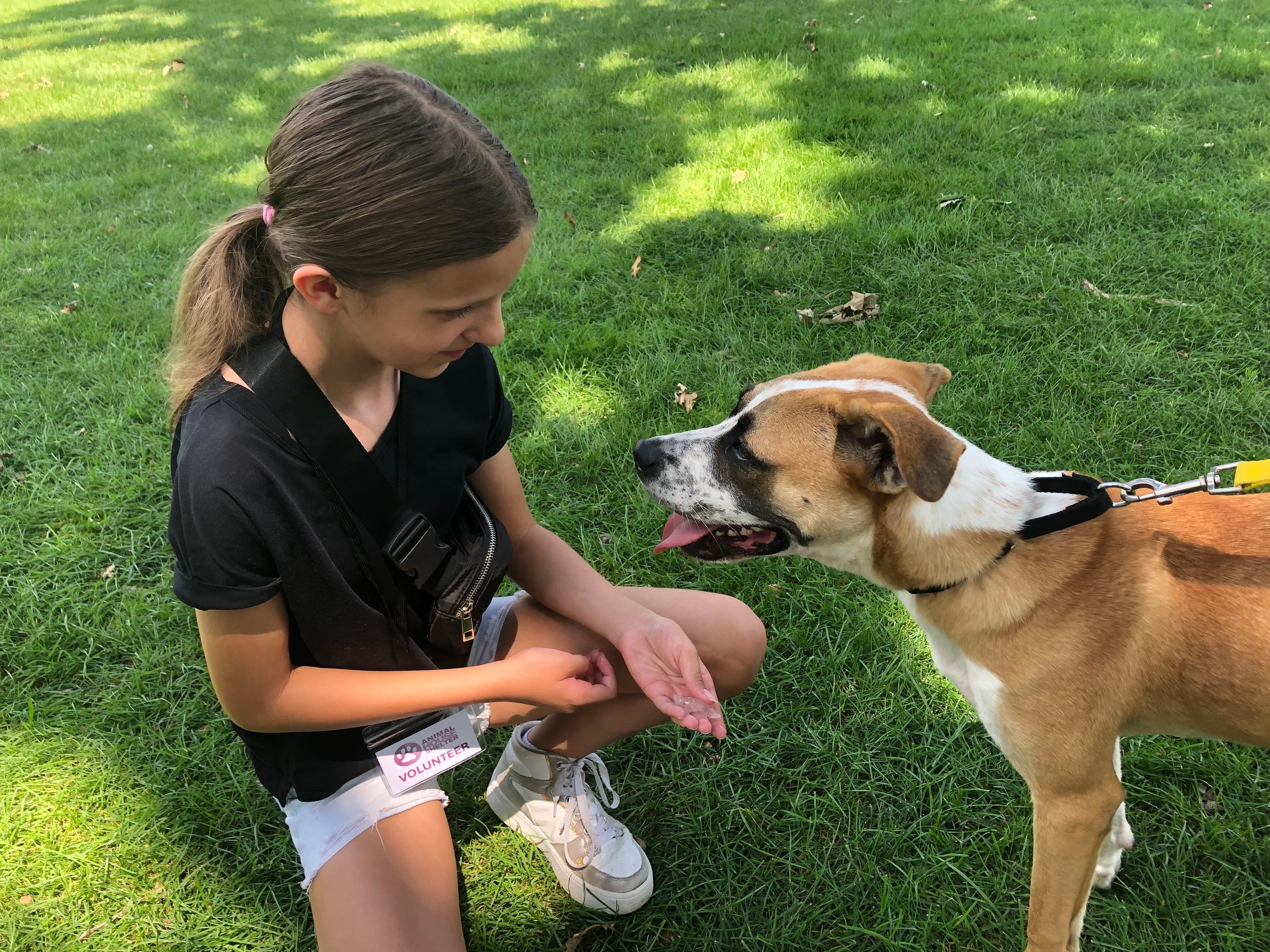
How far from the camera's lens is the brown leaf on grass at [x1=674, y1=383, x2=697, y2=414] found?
4.09 m

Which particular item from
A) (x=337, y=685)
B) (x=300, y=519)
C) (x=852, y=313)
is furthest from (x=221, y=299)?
(x=852, y=313)

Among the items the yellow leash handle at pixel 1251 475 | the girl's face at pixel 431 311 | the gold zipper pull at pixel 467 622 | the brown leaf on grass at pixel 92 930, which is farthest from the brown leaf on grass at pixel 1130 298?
the brown leaf on grass at pixel 92 930

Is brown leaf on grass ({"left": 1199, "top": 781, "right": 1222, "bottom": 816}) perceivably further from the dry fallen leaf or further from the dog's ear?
the dry fallen leaf

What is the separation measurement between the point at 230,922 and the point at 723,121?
20.6 ft

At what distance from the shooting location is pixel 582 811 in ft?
8.16

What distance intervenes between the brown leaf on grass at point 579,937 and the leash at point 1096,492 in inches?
51.5

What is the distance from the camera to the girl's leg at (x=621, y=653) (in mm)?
2482

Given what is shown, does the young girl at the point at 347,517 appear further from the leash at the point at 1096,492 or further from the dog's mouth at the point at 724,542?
the leash at the point at 1096,492

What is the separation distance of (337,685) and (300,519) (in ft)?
1.40

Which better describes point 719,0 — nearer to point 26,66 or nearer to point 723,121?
point 723,121

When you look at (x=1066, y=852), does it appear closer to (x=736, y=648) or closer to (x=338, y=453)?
(x=736, y=648)

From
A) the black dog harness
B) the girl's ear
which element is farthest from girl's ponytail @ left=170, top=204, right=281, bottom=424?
the black dog harness

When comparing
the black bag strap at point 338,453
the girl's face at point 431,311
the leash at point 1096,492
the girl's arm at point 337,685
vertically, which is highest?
the girl's face at point 431,311

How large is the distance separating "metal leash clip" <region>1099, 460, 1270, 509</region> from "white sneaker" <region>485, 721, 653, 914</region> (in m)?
1.68
